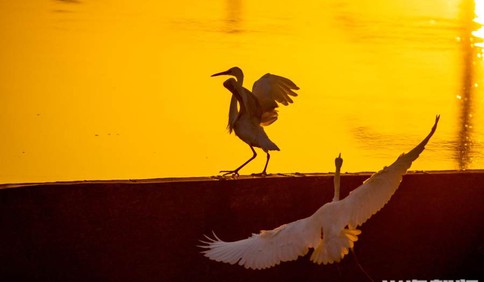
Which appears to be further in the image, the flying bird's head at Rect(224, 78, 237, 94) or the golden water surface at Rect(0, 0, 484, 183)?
the golden water surface at Rect(0, 0, 484, 183)

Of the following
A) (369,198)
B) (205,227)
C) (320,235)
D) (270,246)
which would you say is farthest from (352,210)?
(205,227)

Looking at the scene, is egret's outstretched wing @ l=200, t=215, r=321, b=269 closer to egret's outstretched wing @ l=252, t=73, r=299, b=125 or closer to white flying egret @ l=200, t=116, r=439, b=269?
white flying egret @ l=200, t=116, r=439, b=269

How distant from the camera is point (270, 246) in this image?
6.36m

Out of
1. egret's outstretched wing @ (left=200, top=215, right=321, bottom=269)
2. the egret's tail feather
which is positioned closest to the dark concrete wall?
egret's outstretched wing @ (left=200, top=215, right=321, bottom=269)

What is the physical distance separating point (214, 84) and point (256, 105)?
6.59 meters

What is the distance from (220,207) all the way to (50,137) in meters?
5.87

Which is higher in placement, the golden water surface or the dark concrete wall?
the golden water surface

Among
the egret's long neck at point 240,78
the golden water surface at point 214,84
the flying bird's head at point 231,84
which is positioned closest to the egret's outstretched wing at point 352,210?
the flying bird's head at point 231,84

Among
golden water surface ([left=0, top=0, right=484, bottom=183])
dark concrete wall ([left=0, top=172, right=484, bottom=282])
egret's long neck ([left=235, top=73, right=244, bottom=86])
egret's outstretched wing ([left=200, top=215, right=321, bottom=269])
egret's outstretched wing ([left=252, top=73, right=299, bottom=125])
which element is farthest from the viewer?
golden water surface ([left=0, top=0, right=484, bottom=183])

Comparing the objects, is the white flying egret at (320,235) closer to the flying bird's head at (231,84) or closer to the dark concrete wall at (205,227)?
the dark concrete wall at (205,227)

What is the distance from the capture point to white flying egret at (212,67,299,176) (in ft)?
27.9

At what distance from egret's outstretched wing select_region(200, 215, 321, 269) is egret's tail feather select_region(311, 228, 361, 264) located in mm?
71

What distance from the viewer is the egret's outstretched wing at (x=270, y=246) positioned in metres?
6.30

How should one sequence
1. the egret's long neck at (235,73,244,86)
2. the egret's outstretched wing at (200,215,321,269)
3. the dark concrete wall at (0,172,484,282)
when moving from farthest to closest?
the egret's long neck at (235,73,244,86), the dark concrete wall at (0,172,484,282), the egret's outstretched wing at (200,215,321,269)
